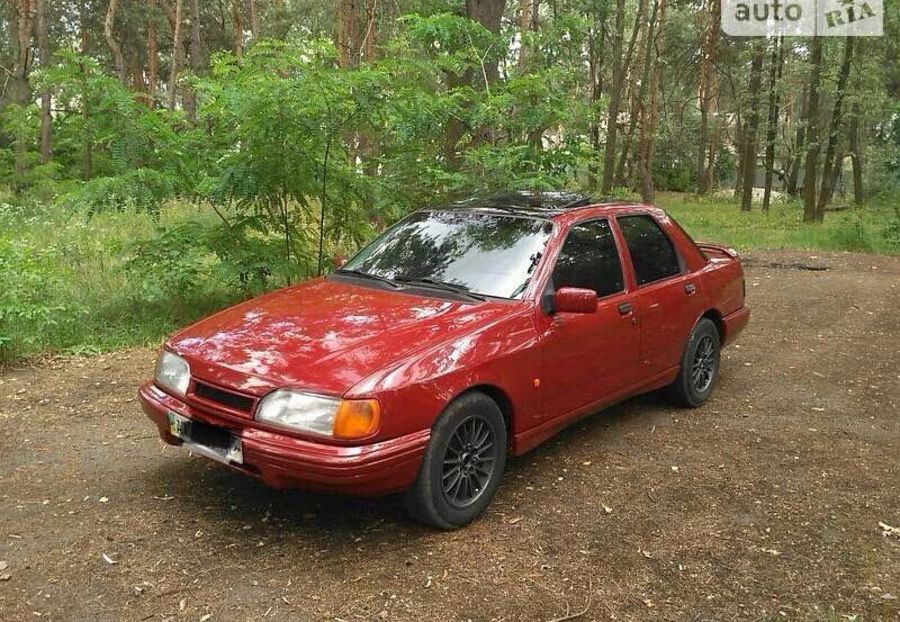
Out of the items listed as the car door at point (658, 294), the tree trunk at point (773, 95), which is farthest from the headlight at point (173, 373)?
the tree trunk at point (773, 95)

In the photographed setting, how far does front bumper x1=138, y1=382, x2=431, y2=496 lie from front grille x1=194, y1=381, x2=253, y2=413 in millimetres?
72

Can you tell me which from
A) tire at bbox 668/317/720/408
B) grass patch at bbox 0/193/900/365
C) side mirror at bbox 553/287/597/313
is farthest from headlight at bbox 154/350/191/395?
tire at bbox 668/317/720/408

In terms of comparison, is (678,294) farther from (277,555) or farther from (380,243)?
(277,555)

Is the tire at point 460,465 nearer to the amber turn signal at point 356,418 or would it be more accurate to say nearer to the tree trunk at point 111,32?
the amber turn signal at point 356,418

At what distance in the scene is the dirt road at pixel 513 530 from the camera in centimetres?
330

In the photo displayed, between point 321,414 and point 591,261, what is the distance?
2232 mm

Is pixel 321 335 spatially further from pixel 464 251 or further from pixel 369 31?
pixel 369 31

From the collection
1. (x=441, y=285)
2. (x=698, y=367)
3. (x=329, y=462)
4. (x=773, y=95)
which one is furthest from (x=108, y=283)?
(x=773, y=95)

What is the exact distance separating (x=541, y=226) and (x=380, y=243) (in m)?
1.17

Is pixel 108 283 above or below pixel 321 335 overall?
below

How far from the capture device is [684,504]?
14.1 feet

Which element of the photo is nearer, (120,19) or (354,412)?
(354,412)

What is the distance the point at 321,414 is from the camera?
11.3 ft

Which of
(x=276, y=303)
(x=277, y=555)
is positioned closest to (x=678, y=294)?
(x=276, y=303)
